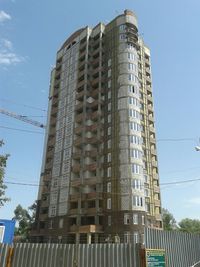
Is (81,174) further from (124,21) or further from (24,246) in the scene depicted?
(24,246)

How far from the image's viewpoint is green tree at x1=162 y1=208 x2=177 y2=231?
95812mm

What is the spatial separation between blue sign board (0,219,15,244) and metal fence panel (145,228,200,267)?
13.9 metres

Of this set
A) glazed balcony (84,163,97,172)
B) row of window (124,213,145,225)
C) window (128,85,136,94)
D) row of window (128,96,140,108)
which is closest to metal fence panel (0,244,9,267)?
row of window (124,213,145,225)

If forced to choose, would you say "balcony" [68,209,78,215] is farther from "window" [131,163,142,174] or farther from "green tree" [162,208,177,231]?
"green tree" [162,208,177,231]

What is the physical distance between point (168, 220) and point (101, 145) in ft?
160

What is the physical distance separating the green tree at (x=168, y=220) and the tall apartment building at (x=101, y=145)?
34.8 m

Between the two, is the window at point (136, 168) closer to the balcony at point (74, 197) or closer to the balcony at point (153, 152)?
the balcony at point (153, 152)

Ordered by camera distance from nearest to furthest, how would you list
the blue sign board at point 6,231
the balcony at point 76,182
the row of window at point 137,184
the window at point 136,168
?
the blue sign board at point 6,231 → the row of window at point 137,184 → the window at point 136,168 → the balcony at point 76,182

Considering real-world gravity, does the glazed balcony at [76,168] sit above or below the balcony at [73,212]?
above

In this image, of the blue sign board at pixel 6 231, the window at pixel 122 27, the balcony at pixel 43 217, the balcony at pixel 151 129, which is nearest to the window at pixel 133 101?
the balcony at pixel 151 129

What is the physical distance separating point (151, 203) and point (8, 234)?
40.9 m

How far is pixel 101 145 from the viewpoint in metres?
65.2

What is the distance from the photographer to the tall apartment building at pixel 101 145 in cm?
5731

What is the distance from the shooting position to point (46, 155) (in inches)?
2940
